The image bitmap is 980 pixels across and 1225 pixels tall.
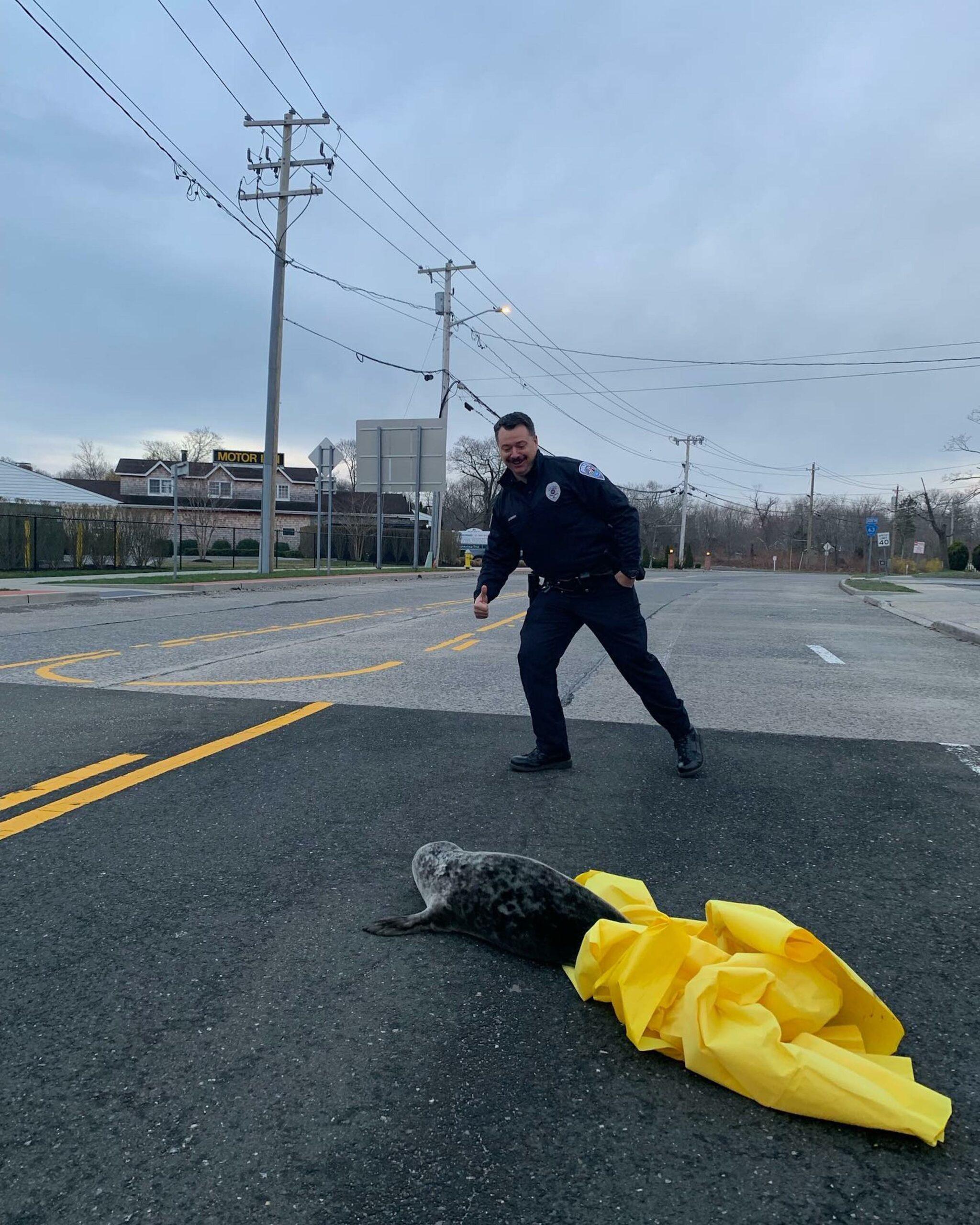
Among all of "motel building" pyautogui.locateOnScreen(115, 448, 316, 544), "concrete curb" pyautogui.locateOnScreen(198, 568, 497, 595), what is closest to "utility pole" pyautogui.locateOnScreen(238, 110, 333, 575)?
"concrete curb" pyautogui.locateOnScreen(198, 568, 497, 595)

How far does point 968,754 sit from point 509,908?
4005 millimetres

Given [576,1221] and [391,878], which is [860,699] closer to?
[391,878]

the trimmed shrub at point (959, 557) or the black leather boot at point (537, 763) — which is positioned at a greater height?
the trimmed shrub at point (959, 557)

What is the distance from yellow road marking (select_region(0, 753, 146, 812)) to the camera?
4.23m

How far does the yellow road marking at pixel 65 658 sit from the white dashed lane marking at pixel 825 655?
25.1 ft

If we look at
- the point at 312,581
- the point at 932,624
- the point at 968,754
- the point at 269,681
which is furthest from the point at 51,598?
the point at 968,754

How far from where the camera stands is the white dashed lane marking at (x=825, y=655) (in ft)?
33.6

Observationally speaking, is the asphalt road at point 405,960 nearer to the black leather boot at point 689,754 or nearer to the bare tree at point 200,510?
the black leather boot at point 689,754

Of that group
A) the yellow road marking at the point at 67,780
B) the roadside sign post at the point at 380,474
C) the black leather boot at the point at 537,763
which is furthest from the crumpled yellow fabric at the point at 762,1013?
the roadside sign post at the point at 380,474

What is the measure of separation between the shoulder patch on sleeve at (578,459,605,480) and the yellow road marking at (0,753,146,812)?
2.83 metres

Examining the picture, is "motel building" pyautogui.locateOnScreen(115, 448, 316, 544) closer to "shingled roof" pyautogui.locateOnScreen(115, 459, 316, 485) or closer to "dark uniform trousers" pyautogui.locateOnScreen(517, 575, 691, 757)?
"shingled roof" pyautogui.locateOnScreen(115, 459, 316, 485)

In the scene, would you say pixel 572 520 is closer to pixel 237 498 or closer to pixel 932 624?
pixel 932 624

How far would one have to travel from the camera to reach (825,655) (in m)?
10.9

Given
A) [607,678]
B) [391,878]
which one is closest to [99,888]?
[391,878]
